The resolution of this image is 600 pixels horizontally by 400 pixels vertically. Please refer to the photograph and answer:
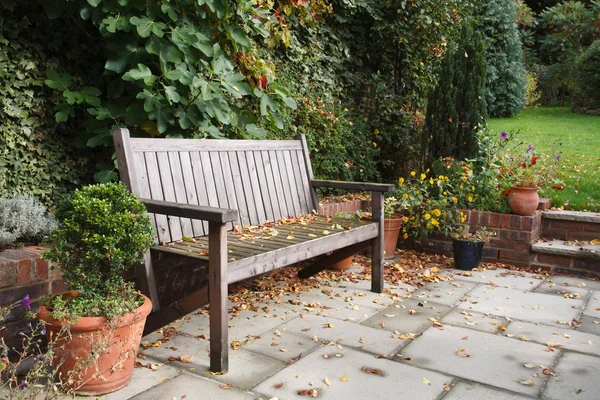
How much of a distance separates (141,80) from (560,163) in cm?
582

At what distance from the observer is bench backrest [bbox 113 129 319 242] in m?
2.91

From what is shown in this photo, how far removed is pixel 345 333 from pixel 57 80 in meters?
2.21

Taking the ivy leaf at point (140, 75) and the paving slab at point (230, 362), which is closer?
the paving slab at point (230, 362)

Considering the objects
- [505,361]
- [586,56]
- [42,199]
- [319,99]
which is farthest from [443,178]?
[586,56]

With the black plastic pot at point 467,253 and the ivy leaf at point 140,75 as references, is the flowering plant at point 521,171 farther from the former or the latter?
the ivy leaf at point 140,75

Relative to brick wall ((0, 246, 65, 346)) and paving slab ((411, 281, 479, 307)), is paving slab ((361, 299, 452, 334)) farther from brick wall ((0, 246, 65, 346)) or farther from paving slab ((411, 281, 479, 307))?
brick wall ((0, 246, 65, 346))

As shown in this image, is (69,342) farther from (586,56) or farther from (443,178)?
(586,56)

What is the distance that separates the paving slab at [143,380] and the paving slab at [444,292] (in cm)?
197

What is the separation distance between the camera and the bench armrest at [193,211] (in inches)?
94.6

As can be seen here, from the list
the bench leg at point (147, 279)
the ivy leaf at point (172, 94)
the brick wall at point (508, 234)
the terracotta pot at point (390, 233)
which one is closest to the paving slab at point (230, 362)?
the bench leg at point (147, 279)

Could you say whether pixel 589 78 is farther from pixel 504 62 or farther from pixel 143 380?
pixel 143 380

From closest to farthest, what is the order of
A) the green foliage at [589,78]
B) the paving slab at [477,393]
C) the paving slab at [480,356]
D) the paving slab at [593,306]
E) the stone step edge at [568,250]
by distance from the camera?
the paving slab at [477,393]
the paving slab at [480,356]
the paving slab at [593,306]
the stone step edge at [568,250]
the green foliage at [589,78]

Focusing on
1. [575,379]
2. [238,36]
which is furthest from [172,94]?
[575,379]

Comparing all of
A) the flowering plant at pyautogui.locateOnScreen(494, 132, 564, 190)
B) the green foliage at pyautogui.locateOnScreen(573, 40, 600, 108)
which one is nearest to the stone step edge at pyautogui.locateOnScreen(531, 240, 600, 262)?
the flowering plant at pyautogui.locateOnScreen(494, 132, 564, 190)
